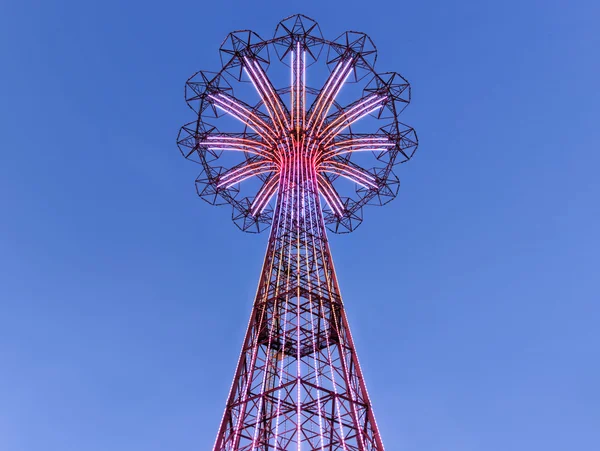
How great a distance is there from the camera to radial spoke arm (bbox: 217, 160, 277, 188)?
43.8m

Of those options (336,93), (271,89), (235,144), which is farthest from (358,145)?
(235,144)

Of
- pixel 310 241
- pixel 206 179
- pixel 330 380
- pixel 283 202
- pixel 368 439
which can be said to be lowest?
pixel 368 439

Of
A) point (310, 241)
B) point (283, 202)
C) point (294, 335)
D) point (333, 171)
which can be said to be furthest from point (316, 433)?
point (333, 171)

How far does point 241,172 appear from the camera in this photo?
44281 mm

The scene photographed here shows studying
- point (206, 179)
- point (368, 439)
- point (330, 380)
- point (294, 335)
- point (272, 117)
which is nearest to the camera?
point (368, 439)

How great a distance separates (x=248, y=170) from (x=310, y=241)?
8504 mm

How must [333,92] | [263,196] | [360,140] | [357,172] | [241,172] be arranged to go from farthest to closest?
[263,196], [357,172], [241,172], [360,140], [333,92]

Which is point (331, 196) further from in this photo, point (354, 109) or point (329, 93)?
point (329, 93)

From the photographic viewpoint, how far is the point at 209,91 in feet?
136

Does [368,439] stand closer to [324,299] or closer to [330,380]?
[330,380]

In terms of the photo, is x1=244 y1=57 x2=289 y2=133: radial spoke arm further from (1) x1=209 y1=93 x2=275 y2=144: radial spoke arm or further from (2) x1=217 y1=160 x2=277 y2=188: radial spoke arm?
(2) x1=217 y1=160 x2=277 y2=188: radial spoke arm

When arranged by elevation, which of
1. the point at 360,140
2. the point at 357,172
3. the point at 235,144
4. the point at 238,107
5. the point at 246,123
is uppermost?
the point at 238,107

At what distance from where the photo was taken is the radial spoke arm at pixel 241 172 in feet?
144

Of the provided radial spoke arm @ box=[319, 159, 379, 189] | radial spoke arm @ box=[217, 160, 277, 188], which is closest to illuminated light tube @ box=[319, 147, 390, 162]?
radial spoke arm @ box=[319, 159, 379, 189]
